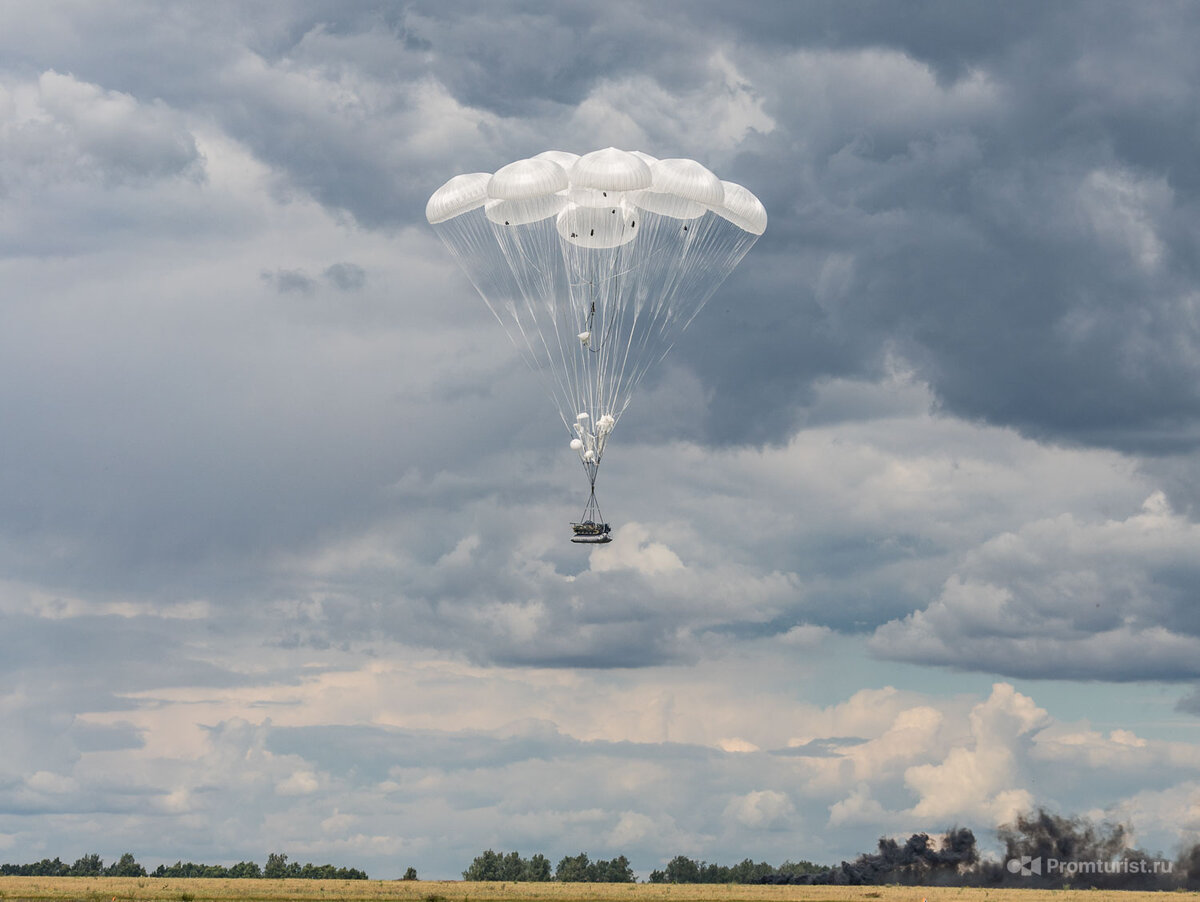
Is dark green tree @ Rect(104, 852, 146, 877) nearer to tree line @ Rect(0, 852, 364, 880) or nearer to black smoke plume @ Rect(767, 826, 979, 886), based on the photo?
tree line @ Rect(0, 852, 364, 880)

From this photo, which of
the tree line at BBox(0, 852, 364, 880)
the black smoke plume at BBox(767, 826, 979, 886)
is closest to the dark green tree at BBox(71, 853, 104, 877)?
the tree line at BBox(0, 852, 364, 880)

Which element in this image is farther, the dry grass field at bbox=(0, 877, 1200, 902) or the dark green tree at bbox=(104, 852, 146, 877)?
the dark green tree at bbox=(104, 852, 146, 877)

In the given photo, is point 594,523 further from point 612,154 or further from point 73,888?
point 73,888

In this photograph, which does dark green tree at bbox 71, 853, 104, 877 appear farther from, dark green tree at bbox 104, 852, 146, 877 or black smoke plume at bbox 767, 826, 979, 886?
black smoke plume at bbox 767, 826, 979, 886

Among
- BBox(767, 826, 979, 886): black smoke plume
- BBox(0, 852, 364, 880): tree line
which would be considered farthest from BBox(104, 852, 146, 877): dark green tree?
BBox(767, 826, 979, 886): black smoke plume

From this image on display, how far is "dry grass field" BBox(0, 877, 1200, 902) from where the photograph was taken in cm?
9131

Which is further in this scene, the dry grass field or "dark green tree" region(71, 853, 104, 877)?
"dark green tree" region(71, 853, 104, 877)

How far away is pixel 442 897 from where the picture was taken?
3718 inches

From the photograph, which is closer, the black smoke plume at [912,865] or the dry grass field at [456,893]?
the dry grass field at [456,893]

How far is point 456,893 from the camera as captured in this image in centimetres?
10019

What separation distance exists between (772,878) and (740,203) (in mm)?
94042

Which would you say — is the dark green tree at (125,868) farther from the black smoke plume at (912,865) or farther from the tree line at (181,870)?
the black smoke plume at (912,865)

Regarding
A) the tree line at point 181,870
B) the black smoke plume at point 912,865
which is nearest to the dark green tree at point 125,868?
the tree line at point 181,870

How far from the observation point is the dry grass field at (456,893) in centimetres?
9131
